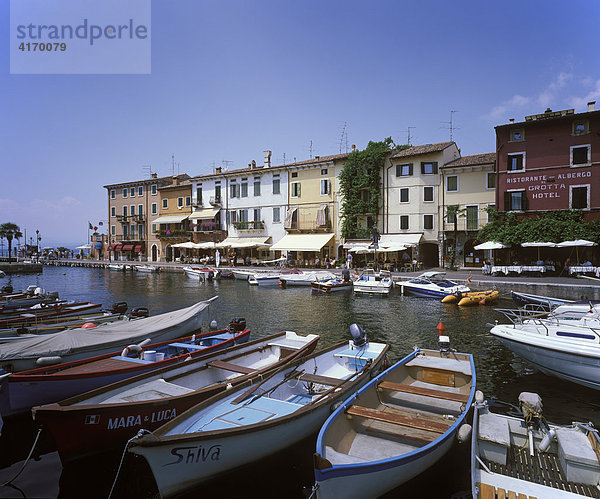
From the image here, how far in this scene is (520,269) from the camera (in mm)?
31062

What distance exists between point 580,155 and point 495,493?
34574 millimetres

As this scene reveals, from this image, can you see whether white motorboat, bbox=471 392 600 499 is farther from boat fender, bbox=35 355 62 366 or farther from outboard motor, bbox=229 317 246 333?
boat fender, bbox=35 355 62 366

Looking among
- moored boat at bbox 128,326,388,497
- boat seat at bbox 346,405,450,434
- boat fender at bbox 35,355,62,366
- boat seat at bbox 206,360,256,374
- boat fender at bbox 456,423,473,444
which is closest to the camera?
moored boat at bbox 128,326,388,497

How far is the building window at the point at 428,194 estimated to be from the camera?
125 ft

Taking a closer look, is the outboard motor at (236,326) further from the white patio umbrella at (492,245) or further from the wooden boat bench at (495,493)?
the white patio umbrella at (492,245)

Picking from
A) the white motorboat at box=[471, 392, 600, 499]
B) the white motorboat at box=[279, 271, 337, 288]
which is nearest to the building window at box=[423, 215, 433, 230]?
the white motorboat at box=[279, 271, 337, 288]

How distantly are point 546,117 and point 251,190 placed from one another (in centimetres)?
3156

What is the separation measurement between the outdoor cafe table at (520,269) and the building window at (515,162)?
8.29 meters

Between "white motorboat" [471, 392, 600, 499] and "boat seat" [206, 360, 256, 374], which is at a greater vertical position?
"boat seat" [206, 360, 256, 374]

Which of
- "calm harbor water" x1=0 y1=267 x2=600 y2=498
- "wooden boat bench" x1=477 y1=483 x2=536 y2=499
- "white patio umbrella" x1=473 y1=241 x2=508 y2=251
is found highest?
"white patio umbrella" x1=473 y1=241 x2=508 y2=251

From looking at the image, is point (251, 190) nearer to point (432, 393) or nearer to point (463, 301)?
point (463, 301)

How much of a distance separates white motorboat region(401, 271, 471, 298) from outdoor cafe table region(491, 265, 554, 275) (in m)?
7.45

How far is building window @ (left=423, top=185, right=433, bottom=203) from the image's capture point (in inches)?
1503

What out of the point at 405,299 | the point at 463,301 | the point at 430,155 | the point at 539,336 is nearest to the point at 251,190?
the point at 430,155
